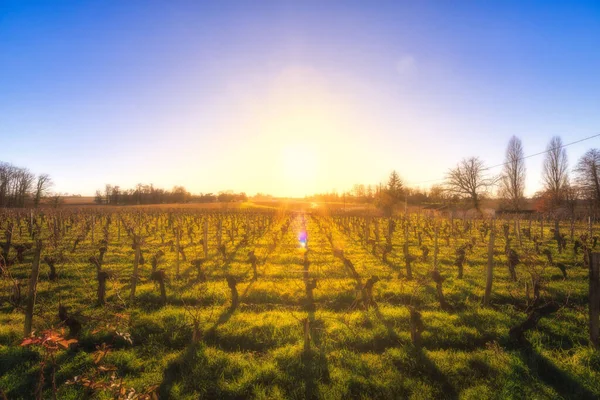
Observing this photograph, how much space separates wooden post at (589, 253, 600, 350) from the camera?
6.38 meters

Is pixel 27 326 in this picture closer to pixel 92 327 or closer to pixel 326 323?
pixel 92 327

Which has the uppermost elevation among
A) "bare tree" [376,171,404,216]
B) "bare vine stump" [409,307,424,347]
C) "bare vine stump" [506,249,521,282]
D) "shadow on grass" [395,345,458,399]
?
"bare tree" [376,171,404,216]

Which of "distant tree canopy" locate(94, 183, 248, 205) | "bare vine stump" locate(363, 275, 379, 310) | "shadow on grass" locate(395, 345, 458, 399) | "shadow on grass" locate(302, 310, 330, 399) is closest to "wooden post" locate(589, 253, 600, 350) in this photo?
"shadow on grass" locate(395, 345, 458, 399)

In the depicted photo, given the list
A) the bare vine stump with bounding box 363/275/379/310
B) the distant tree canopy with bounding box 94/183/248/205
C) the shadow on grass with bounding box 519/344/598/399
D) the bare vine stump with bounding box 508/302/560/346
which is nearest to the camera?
the shadow on grass with bounding box 519/344/598/399

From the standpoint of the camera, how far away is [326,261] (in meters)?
14.8

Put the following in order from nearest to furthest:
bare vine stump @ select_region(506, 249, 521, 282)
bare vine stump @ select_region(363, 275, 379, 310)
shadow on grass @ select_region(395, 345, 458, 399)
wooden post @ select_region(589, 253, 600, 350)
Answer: shadow on grass @ select_region(395, 345, 458, 399)
wooden post @ select_region(589, 253, 600, 350)
bare vine stump @ select_region(363, 275, 379, 310)
bare vine stump @ select_region(506, 249, 521, 282)

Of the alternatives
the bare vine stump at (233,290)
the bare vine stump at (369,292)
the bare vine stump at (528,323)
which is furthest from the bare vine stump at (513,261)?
the bare vine stump at (233,290)

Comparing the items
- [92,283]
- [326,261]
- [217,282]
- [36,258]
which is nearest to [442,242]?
[326,261]

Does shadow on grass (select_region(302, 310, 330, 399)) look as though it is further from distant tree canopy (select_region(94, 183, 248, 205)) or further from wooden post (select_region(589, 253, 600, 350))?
distant tree canopy (select_region(94, 183, 248, 205))

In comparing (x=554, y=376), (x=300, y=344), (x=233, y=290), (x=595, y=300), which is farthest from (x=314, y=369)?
(x=595, y=300)

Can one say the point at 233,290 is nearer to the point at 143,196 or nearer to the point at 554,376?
the point at 554,376

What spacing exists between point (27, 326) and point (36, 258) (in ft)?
4.82

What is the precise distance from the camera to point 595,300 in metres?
6.42

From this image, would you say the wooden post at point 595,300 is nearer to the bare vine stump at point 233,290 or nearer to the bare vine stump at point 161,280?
the bare vine stump at point 233,290
